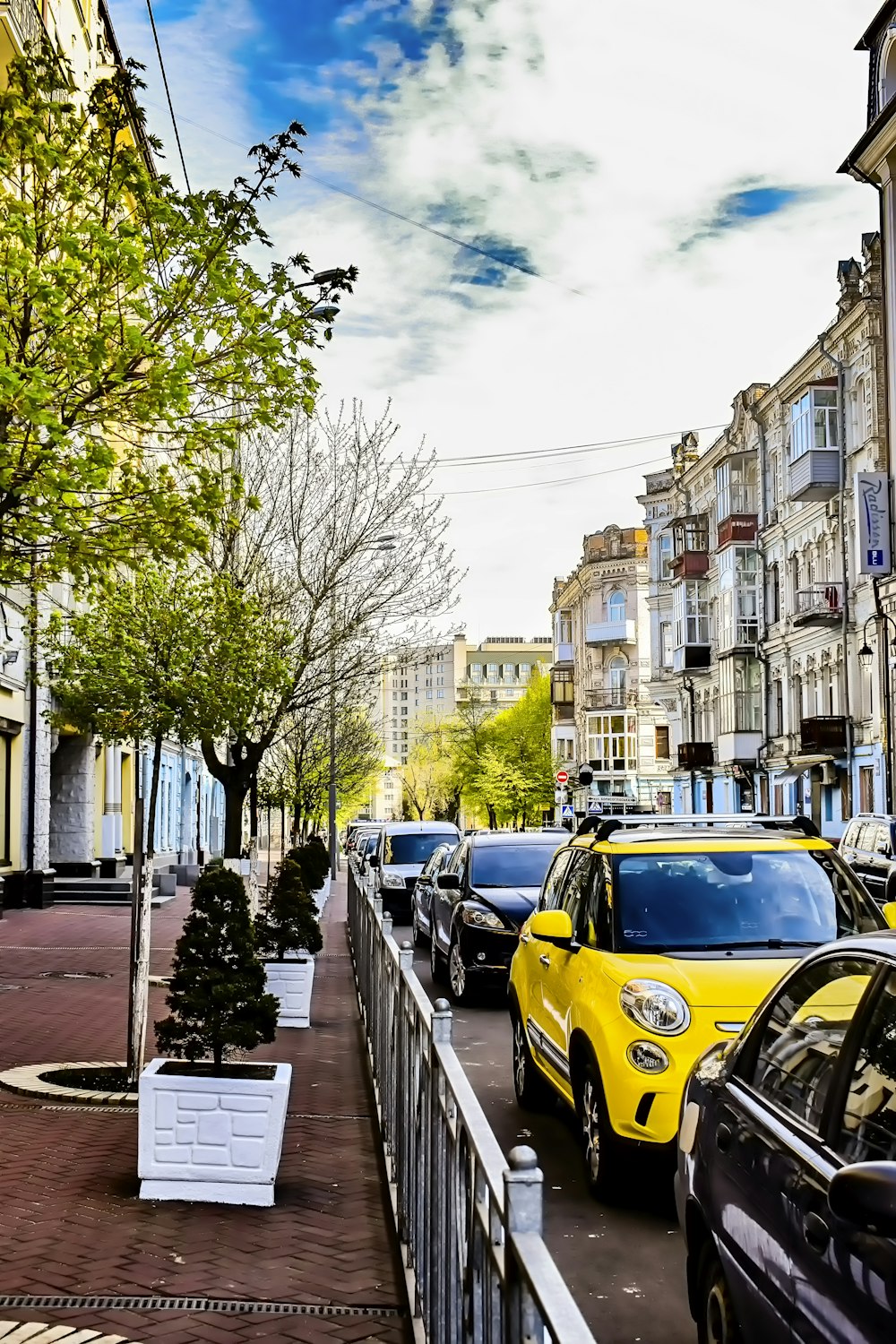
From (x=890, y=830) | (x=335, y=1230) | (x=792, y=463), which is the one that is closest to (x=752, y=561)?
(x=792, y=463)

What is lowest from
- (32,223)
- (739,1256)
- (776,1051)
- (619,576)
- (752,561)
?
(739,1256)

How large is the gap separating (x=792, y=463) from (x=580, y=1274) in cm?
4229

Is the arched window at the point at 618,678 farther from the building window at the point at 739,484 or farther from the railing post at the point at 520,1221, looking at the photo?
the railing post at the point at 520,1221

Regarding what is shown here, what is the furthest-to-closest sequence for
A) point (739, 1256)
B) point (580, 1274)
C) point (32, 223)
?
point (32, 223) < point (580, 1274) < point (739, 1256)

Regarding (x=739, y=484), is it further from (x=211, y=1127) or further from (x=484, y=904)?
(x=211, y=1127)

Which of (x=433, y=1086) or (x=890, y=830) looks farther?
(x=890, y=830)

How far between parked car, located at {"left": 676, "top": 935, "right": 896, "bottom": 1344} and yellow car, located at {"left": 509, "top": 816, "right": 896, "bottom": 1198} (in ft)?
6.94

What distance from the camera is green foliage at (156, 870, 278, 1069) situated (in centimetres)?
763

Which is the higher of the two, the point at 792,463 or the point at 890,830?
the point at 792,463

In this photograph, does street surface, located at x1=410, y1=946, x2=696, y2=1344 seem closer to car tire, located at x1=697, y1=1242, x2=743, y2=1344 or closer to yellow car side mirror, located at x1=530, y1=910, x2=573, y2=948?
car tire, located at x1=697, y1=1242, x2=743, y2=1344

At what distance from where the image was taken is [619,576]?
99.3 m

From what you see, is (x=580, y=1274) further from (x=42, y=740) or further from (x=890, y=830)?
(x=42, y=740)

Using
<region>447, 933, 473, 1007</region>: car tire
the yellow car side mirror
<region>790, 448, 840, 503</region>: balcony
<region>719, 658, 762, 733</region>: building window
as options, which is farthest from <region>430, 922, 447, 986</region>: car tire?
<region>719, 658, 762, 733</region>: building window

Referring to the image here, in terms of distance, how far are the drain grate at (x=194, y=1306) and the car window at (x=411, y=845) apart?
22.2 metres
